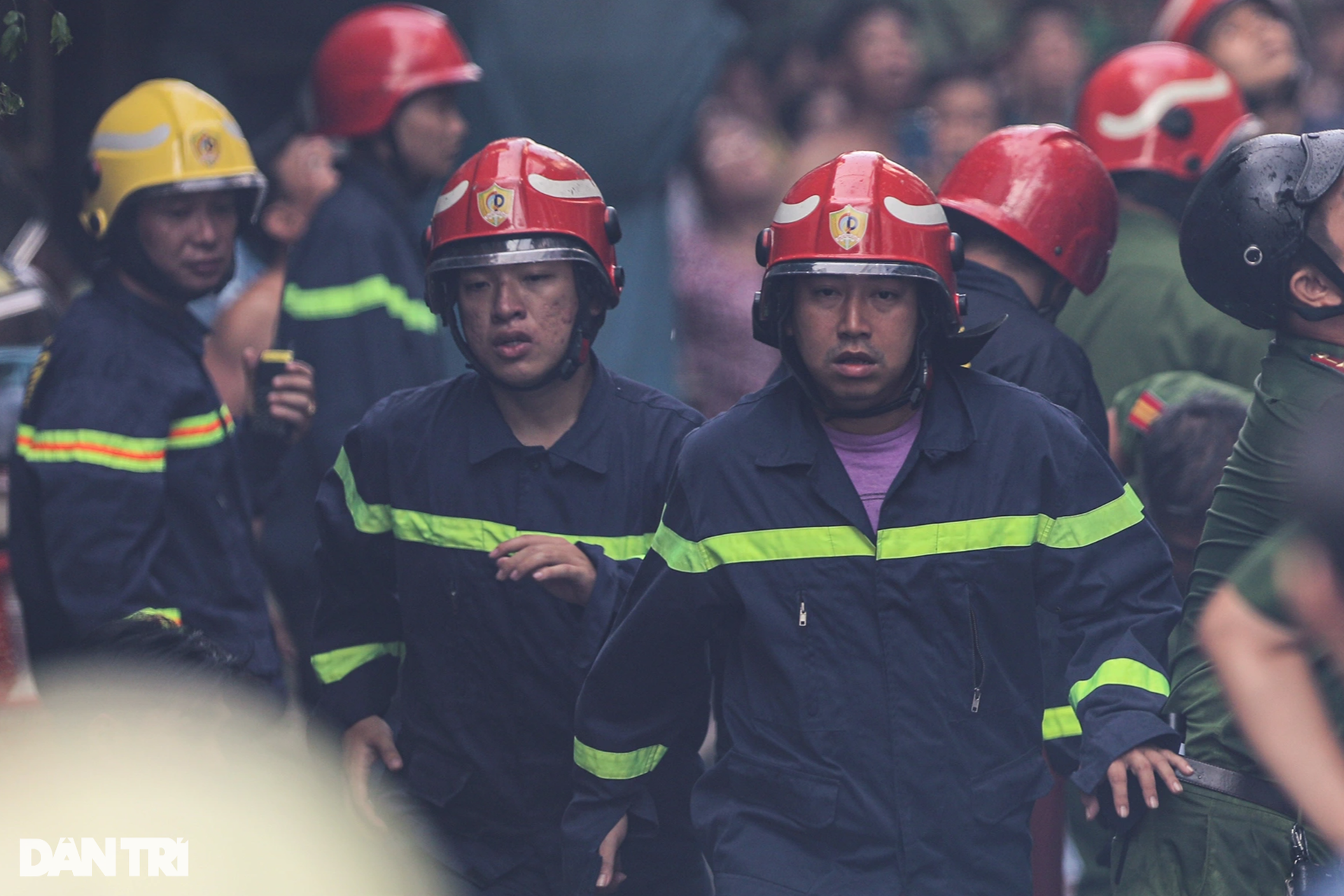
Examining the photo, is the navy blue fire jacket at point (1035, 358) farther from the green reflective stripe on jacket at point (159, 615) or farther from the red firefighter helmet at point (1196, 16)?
the red firefighter helmet at point (1196, 16)

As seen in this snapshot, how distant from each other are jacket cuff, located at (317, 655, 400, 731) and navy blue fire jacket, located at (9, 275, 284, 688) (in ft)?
1.43

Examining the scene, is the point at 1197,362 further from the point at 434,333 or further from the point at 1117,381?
the point at 434,333

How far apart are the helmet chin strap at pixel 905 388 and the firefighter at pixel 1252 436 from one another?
689 millimetres

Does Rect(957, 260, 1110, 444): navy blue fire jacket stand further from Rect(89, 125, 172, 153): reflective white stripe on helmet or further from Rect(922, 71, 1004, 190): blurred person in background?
Rect(922, 71, 1004, 190): blurred person in background

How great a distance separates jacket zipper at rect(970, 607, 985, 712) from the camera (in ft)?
11.1

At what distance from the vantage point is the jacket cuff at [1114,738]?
3.34 metres

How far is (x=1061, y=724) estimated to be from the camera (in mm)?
4121

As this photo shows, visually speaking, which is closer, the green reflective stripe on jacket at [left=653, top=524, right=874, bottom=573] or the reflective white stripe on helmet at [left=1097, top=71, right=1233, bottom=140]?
the green reflective stripe on jacket at [left=653, top=524, right=874, bottom=573]

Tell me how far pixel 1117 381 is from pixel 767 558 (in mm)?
2459

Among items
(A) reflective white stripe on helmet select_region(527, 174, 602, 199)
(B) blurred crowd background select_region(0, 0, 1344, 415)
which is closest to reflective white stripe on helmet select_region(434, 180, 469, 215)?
(A) reflective white stripe on helmet select_region(527, 174, 602, 199)

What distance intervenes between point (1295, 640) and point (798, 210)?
1428 mm

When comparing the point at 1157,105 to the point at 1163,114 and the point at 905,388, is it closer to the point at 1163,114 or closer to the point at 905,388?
the point at 1163,114

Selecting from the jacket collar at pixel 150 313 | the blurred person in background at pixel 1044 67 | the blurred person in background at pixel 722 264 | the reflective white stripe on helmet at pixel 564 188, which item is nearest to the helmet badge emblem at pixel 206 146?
the jacket collar at pixel 150 313

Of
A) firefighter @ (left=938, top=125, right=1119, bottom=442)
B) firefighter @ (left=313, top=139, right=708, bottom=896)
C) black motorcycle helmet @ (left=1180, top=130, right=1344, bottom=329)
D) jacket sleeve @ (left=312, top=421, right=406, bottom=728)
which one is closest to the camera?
black motorcycle helmet @ (left=1180, top=130, right=1344, bottom=329)
